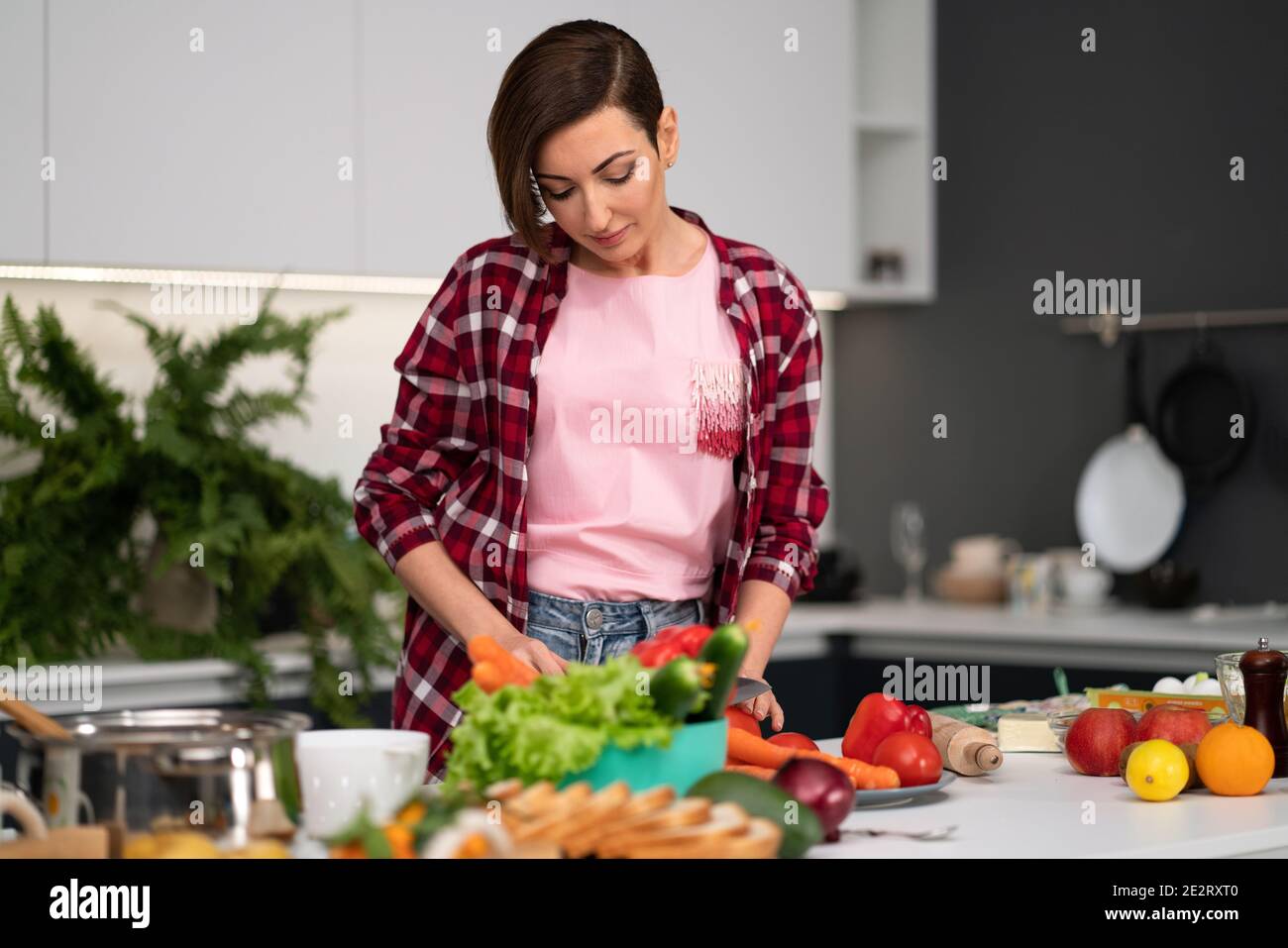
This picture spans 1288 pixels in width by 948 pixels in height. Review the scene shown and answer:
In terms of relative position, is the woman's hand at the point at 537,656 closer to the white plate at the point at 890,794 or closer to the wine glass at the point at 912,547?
the white plate at the point at 890,794

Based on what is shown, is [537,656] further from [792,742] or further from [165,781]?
[165,781]

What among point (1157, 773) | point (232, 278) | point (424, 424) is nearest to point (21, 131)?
point (232, 278)

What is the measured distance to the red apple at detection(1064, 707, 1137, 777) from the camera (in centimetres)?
172

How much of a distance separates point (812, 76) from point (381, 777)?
310 centimetres

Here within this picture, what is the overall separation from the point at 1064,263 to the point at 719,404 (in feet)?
7.27

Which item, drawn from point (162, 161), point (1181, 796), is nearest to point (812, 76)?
point (162, 161)

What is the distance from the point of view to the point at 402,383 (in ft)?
6.89

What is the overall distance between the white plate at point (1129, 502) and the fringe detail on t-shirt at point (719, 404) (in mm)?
1979

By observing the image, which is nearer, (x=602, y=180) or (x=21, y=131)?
(x=602, y=180)

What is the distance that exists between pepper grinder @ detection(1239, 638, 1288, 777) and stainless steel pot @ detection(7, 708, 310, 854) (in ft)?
3.31

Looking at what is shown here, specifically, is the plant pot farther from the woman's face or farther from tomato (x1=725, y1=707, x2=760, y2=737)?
tomato (x1=725, y1=707, x2=760, y2=737)

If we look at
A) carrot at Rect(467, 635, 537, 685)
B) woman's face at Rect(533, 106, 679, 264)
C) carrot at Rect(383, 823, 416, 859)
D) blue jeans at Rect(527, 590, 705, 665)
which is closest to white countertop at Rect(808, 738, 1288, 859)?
carrot at Rect(467, 635, 537, 685)

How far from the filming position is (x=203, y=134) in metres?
3.29
